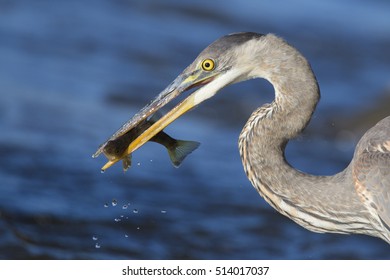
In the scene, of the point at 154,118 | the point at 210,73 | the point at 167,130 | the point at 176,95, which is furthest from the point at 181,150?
the point at 167,130

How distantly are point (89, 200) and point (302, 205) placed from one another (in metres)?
2.47

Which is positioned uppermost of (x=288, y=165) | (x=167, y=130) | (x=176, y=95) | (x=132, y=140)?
(x=167, y=130)

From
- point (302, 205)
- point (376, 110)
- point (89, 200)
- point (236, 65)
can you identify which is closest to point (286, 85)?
point (236, 65)

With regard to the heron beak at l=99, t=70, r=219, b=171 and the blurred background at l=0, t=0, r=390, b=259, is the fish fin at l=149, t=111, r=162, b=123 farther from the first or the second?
the blurred background at l=0, t=0, r=390, b=259

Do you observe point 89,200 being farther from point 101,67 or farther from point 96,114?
point 101,67

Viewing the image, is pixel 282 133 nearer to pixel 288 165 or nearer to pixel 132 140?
pixel 288 165

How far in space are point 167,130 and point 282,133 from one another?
137 inches

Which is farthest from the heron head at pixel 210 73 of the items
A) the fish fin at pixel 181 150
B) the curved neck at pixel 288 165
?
the fish fin at pixel 181 150

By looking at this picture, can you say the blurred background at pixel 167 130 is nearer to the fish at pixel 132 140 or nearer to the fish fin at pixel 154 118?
the fish at pixel 132 140

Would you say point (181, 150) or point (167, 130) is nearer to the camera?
point (181, 150)

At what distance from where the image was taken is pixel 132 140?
4879 millimetres

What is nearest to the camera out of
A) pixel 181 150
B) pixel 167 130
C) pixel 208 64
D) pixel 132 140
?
pixel 208 64

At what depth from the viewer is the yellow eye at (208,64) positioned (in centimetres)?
477

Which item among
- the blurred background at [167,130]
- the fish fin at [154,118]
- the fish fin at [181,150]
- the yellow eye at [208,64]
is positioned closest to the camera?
the yellow eye at [208,64]
